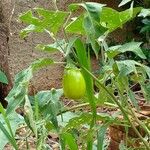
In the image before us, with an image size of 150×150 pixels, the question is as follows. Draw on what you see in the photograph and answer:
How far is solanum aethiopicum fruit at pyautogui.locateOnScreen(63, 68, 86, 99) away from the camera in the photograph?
0.92 metres

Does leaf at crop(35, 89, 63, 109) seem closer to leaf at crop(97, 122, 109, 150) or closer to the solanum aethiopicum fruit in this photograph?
the solanum aethiopicum fruit

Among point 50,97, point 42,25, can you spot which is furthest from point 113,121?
point 42,25

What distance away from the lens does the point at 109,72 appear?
3.49ft

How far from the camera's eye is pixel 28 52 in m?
5.17

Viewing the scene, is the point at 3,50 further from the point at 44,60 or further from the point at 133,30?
the point at 44,60

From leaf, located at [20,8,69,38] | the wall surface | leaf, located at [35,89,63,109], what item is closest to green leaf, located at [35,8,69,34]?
leaf, located at [20,8,69,38]

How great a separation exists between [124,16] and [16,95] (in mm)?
249

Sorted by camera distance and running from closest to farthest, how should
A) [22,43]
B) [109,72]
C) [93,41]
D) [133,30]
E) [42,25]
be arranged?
1. [93,41]
2. [42,25]
3. [109,72]
4. [22,43]
5. [133,30]

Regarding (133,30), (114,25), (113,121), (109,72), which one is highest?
(114,25)

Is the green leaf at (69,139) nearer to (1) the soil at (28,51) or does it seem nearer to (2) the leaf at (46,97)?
(2) the leaf at (46,97)

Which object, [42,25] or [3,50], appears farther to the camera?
[3,50]

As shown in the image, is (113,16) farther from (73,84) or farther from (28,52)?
(28,52)

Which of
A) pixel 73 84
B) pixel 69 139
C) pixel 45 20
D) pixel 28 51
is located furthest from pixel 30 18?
pixel 28 51

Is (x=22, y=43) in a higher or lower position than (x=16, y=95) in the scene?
lower
